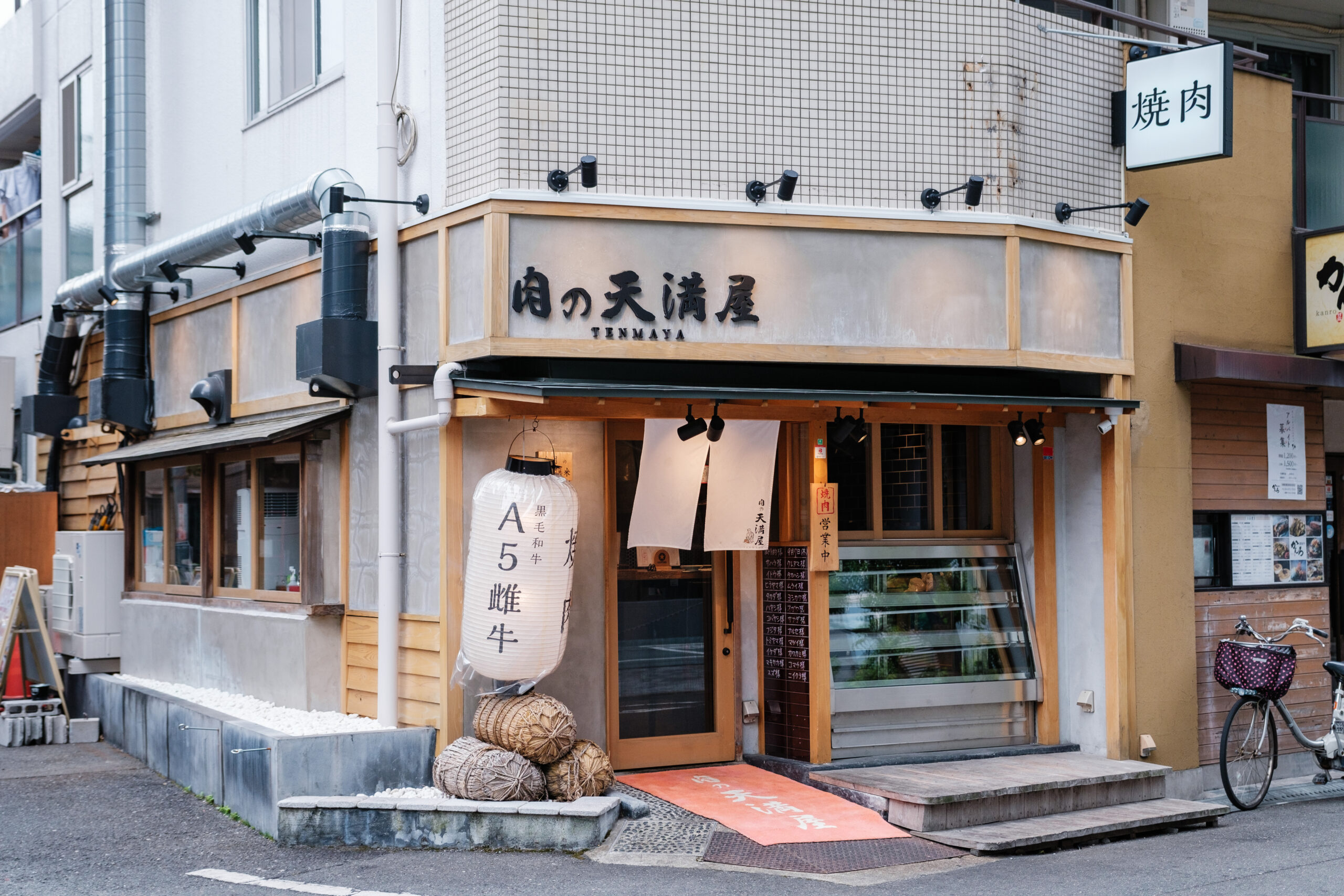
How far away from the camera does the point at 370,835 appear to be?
8.55 meters

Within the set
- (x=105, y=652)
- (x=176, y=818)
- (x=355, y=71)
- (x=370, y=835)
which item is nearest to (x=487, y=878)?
(x=370, y=835)

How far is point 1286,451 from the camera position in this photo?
11.6m

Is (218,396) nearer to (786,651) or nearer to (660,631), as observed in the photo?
(660,631)

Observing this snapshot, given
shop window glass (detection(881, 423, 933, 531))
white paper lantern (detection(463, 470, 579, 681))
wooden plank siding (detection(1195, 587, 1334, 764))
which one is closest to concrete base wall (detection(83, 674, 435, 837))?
white paper lantern (detection(463, 470, 579, 681))

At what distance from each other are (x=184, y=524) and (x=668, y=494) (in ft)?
18.3

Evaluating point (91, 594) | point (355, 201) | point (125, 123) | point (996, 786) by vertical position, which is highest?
point (125, 123)

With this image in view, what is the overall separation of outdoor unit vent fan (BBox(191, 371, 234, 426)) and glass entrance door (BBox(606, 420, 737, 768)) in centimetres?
391

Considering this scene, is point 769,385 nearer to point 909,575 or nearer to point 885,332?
point 885,332

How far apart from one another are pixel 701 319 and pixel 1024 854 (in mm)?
4104

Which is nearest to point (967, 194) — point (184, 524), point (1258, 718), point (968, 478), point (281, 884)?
point (968, 478)

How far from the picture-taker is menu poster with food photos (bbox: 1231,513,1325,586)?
11.3 metres

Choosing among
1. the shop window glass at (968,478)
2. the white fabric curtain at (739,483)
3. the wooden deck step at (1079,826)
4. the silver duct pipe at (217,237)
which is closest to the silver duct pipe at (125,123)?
the silver duct pipe at (217,237)

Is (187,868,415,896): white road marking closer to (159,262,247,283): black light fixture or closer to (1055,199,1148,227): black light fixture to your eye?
(159,262,247,283): black light fixture

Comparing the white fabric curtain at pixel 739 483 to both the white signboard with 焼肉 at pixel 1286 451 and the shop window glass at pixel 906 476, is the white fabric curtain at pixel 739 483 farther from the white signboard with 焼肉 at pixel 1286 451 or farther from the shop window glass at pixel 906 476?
the white signboard with 焼肉 at pixel 1286 451
